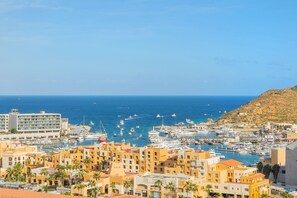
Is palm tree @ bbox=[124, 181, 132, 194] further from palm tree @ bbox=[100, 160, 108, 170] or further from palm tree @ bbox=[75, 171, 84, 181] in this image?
palm tree @ bbox=[100, 160, 108, 170]

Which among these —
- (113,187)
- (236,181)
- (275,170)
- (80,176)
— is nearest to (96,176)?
(113,187)

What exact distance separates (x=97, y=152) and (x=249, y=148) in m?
34.9

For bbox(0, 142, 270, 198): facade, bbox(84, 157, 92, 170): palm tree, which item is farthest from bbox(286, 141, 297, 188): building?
bbox(84, 157, 92, 170): palm tree

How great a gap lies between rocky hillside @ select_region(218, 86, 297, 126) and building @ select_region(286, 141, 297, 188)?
72439 millimetres

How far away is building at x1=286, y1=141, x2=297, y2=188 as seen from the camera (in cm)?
4818

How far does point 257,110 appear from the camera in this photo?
431 ft

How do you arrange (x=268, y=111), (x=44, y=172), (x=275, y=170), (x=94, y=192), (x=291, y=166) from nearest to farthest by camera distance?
(x=94, y=192) → (x=44, y=172) → (x=291, y=166) → (x=275, y=170) → (x=268, y=111)

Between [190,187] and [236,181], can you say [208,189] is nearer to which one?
[190,187]

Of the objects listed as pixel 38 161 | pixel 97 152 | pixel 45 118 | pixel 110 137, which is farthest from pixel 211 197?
pixel 45 118

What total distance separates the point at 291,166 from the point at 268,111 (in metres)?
82.6

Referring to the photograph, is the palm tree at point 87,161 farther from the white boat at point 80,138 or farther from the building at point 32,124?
the building at point 32,124

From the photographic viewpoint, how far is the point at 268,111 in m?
129

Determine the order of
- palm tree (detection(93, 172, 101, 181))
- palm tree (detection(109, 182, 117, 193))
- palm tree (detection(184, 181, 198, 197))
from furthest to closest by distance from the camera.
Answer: palm tree (detection(93, 172, 101, 181)), palm tree (detection(109, 182, 117, 193)), palm tree (detection(184, 181, 198, 197))

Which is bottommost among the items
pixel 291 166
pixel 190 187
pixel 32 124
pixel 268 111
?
pixel 190 187
